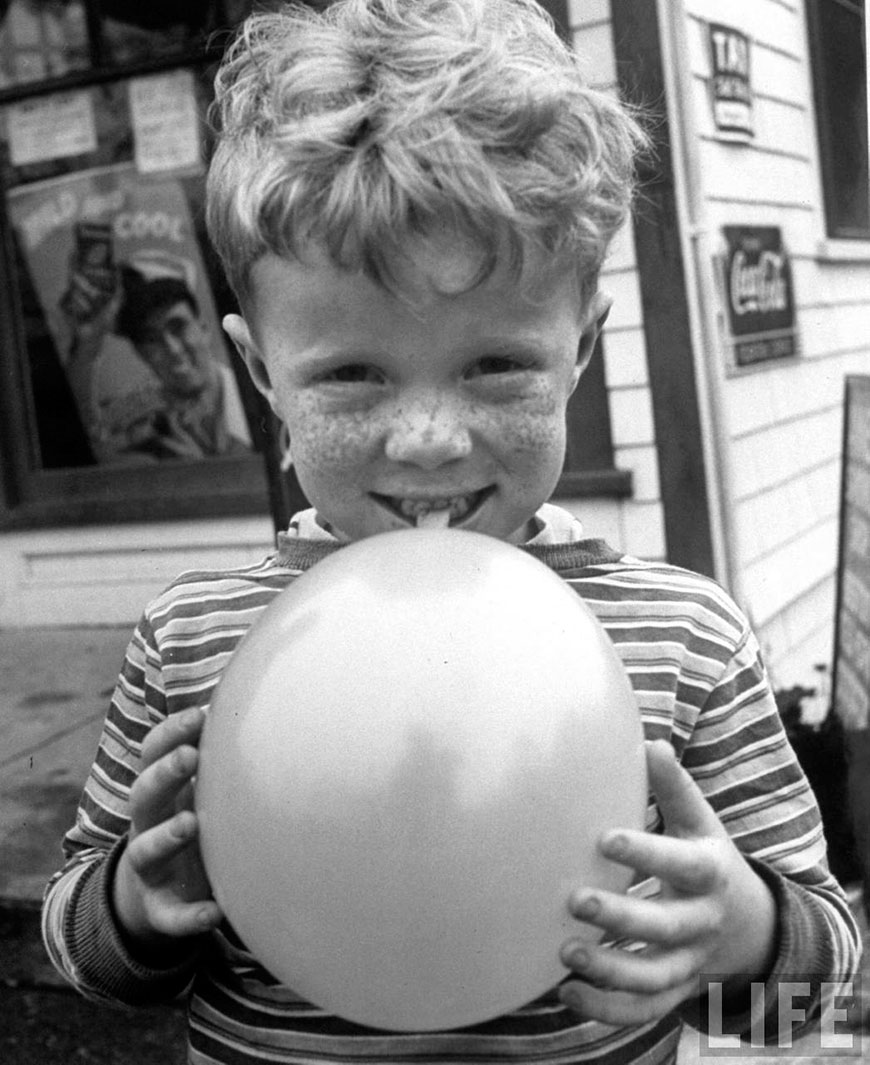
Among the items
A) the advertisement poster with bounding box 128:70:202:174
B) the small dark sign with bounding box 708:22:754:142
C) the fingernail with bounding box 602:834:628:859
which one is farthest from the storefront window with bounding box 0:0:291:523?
the fingernail with bounding box 602:834:628:859

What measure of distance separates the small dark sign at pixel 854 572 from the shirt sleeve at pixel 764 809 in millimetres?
1596

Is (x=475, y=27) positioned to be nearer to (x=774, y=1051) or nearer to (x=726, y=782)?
(x=726, y=782)

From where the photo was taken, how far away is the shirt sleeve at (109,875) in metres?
1.26

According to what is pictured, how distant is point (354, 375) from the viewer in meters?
1.19

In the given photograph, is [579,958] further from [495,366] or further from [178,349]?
[178,349]

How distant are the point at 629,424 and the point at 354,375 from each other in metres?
2.62

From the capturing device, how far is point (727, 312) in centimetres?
380

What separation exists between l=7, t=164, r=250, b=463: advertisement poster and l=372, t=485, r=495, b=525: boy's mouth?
158 inches

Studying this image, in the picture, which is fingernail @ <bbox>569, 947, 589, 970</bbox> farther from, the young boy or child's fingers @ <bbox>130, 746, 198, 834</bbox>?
child's fingers @ <bbox>130, 746, 198, 834</bbox>

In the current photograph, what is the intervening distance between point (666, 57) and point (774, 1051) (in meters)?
2.60

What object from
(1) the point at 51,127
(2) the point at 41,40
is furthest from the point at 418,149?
(2) the point at 41,40

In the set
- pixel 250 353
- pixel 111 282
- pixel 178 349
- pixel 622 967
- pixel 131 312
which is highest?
pixel 111 282

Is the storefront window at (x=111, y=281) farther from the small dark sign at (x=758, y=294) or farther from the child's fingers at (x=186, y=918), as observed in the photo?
the child's fingers at (x=186, y=918)

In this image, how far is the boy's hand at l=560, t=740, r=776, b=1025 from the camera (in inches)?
37.4
